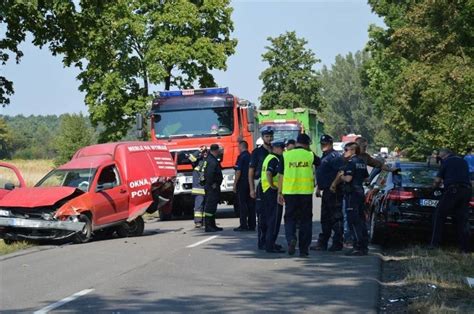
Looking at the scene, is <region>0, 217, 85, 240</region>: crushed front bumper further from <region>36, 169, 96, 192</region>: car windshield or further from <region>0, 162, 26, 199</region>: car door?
<region>0, 162, 26, 199</region>: car door

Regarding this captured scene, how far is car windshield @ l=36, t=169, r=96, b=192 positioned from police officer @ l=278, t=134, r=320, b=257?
5099 millimetres

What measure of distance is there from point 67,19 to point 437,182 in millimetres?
10977

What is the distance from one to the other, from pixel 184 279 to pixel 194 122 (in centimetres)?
1070

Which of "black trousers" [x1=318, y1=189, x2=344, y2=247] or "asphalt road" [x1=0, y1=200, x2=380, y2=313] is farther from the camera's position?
"black trousers" [x1=318, y1=189, x2=344, y2=247]

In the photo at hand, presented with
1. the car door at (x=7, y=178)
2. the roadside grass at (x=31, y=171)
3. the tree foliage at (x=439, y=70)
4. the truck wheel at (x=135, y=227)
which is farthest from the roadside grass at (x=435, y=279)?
the roadside grass at (x=31, y=171)

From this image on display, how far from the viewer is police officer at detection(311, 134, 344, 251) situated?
1278 cm

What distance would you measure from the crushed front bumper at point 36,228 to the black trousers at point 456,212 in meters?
6.51

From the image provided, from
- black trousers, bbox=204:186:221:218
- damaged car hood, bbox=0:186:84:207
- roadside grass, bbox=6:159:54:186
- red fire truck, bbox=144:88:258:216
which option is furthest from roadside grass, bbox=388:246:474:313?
roadside grass, bbox=6:159:54:186

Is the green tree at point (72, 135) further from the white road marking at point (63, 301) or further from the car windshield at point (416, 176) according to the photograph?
the white road marking at point (63, 301)

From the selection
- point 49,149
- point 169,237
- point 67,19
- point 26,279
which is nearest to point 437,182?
point 169,237

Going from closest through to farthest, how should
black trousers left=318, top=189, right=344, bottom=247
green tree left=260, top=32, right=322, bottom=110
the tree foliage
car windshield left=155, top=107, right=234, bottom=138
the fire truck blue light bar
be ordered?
black trousers left=318, top=189, right=344, bottom=247 < car windshield left=155, top=107, right=234, bottom=138 < the fire truck blue light bar < the tree foliage < green tree left=260, top=32, right=322, bottom=110

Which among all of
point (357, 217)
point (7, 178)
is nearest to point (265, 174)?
point (357, 217)

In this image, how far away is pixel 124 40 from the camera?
38312 millimetres

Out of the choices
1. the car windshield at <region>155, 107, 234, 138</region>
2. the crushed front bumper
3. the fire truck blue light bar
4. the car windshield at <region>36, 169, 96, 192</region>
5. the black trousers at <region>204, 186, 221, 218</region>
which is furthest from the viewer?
the fire truck blue light bar
